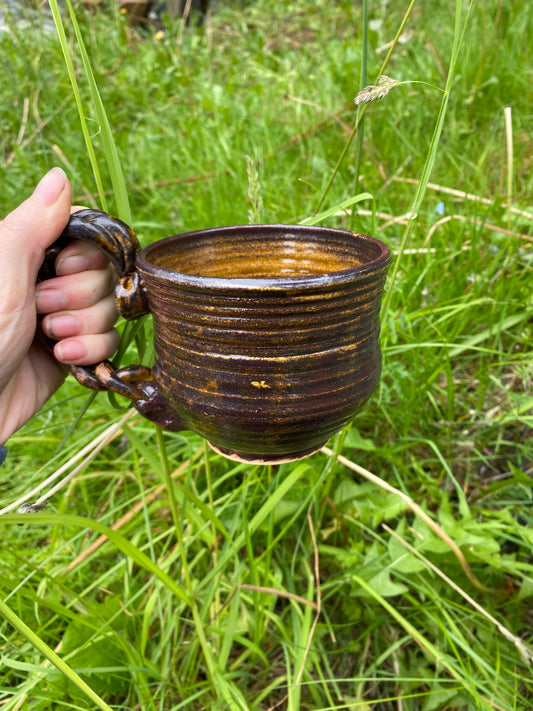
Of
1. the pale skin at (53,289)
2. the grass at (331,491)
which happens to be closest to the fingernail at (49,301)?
the pale skin at (53,289)

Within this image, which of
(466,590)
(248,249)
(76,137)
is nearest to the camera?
(248,249)

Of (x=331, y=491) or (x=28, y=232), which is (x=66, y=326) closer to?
(x=28, y=232)

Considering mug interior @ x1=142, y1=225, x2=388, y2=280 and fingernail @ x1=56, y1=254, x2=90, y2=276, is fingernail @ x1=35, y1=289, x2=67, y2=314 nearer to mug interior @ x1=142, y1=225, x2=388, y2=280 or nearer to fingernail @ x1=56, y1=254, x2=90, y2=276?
fingernail @ x1=56, y1=254, x2=90, y2=276

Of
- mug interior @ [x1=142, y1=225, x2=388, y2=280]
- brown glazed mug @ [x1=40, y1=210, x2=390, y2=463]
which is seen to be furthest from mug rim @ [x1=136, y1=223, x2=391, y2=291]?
mug interior @ [x1=142, y1=225, x2=388, y2=280]

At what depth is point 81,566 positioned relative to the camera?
110cm

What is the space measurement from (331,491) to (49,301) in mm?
722

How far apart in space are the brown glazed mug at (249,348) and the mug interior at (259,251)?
0.03 metres

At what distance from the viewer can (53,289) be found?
82 cm

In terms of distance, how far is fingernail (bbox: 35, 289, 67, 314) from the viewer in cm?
81

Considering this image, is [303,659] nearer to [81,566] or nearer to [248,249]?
[81,566]

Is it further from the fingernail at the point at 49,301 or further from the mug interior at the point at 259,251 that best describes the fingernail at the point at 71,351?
the mug interior at the point at 259,251

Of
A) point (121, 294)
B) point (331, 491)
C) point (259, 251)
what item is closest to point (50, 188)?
point (121, 294)

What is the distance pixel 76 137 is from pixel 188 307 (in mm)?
1821

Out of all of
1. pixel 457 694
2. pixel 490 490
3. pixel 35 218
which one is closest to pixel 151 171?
pixel 35 218
